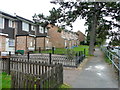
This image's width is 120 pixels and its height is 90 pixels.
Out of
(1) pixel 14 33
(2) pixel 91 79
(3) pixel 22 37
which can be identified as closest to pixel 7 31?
(1) pixel 14 33

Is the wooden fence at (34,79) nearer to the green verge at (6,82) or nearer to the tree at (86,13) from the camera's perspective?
the green verge at (6,82)

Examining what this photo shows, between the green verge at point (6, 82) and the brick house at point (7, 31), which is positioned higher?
the brick house at point (7, 31)

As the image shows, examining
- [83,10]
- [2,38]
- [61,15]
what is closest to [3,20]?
[2,38]

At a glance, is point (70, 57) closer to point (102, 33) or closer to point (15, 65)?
point (15, 65)

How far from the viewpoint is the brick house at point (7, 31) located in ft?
57.8

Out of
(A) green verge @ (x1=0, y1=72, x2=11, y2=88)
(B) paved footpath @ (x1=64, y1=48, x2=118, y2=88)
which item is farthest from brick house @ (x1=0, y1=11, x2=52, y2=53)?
(B) paved footpath @ (x1=64, y1=48, x2=118, y2=88)

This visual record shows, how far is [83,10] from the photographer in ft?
59.9

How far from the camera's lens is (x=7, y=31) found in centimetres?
1959

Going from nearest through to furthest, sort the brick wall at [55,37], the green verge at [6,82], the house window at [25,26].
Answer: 1. the green verge at [6,82]
2. the house window at [25,26]
3. the brick wall at [55,37]

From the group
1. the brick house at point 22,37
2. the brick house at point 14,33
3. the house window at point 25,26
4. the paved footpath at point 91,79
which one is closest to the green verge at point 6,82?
the paved footpath at point 91,79

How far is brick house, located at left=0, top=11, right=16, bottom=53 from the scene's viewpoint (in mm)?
17625

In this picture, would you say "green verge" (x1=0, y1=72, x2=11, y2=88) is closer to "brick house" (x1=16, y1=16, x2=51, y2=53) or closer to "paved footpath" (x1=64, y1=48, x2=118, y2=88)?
"paved footpath" (x1=64, y1=48, x2=118, y2=88)

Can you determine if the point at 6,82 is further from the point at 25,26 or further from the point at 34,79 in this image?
the point at 25,26

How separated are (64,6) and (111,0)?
255 inches
